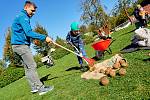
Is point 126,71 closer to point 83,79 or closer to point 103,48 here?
point 83,79

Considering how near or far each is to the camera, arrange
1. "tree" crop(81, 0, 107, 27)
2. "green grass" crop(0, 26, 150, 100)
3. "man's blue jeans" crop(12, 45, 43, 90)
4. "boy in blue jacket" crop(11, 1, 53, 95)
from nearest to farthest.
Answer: "green grass" crop(0, 26, 150, 100) < "boy in blue jacket" crop(11, 1, 53, 95) < "man's blue jeans" crop(12, 45, 43, 90) < "tree" crop(81, 0, 107, 27)

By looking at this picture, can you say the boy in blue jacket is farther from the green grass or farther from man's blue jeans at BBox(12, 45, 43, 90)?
the green grass

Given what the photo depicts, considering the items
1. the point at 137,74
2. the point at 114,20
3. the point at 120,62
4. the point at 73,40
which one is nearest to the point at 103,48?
the point at 73,40

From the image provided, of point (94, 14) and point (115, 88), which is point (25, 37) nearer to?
point (115, 88)

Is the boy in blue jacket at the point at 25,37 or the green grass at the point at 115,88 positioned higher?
the boy in blue jacket at the point at 25,37

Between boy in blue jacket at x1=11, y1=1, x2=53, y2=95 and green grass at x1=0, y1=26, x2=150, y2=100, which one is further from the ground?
boy in blue jacket at x1=11, y1=1, x2=53, y2=95

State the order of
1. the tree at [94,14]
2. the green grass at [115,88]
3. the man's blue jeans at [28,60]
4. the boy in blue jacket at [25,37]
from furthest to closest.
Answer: the tree at [94,14], the man's blue jeans at [28,60], the boy in blue jacket at [25,37], the green grass at [115,88]

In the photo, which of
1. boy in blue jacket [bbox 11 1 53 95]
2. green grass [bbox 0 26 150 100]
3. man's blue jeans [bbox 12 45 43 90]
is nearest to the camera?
green grass [bbox 0 26 150 100]

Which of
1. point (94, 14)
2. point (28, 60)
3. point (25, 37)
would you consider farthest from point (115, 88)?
point (94, 14)

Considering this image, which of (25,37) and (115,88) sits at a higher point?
(25,37)

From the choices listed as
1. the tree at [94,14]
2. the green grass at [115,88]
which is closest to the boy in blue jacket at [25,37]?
the green grass at [115,88]

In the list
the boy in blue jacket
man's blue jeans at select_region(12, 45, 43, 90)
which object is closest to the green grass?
man's blue jeans at select_region(12, 45, 43, 90)

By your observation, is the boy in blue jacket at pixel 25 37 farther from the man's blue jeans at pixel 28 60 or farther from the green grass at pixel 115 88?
the green grass at pixel 115 88

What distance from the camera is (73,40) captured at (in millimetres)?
11320
